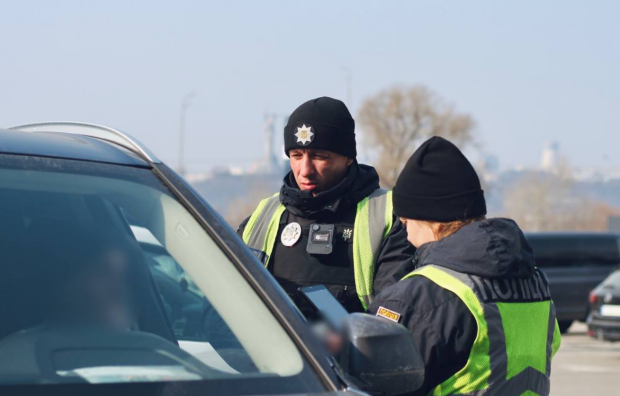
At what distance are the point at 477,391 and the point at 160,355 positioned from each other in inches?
34.3

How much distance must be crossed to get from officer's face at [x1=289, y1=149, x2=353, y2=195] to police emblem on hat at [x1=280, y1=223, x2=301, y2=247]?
5.8 inches

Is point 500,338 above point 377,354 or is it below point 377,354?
below

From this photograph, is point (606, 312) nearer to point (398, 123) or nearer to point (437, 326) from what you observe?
point (437, 326)

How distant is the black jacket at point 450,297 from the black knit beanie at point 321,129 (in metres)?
1.13

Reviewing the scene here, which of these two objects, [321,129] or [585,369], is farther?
[585,369]

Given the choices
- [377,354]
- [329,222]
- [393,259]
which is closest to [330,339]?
[377,354]

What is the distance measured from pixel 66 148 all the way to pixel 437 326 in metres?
1.01

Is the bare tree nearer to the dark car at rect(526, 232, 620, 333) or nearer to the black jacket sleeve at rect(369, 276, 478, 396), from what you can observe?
the dark car at rect(526, 232, 620, 333)

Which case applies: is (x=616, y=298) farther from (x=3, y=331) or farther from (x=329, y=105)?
(x=3, y=331)

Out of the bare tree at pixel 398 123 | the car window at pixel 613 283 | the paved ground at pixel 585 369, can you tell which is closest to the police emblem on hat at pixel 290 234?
the paved ground at pixel 585 369

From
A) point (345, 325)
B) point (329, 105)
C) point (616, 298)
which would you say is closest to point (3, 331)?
point (345, 325)

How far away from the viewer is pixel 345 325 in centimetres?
210

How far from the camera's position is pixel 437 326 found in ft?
8.27

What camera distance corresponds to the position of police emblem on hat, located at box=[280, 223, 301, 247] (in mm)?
3666
